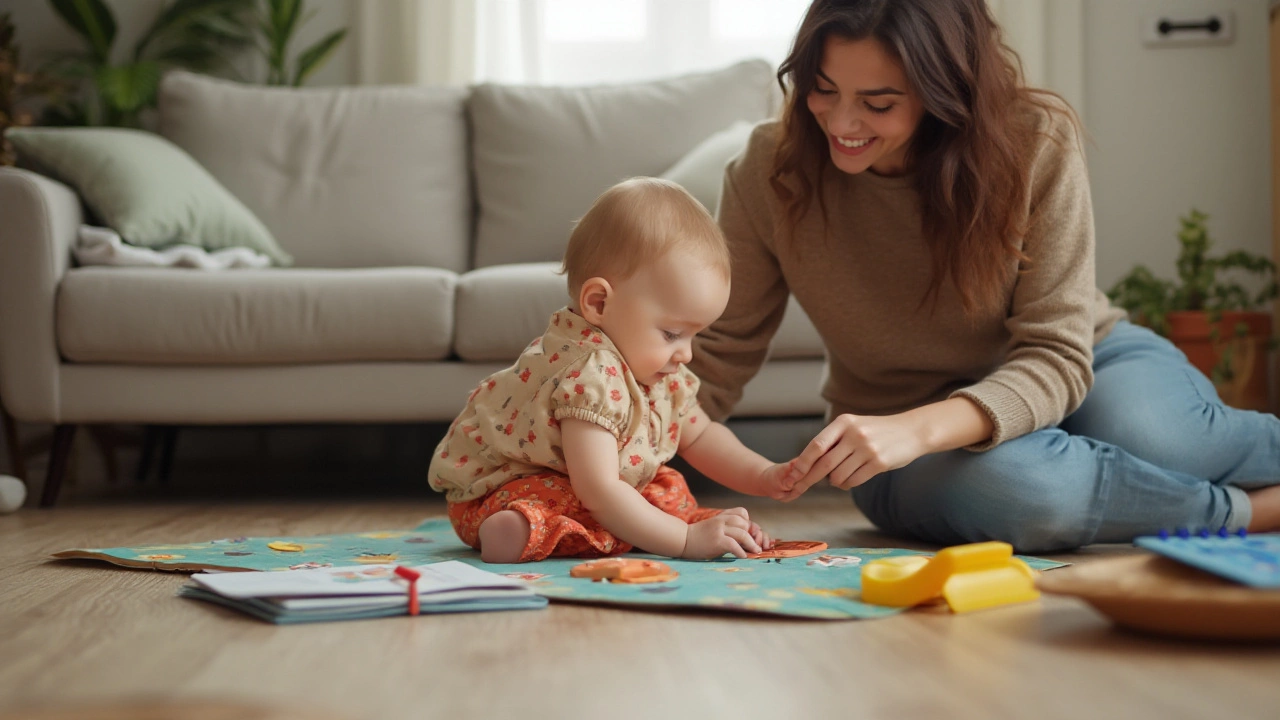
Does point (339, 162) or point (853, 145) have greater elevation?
point (339, 162)

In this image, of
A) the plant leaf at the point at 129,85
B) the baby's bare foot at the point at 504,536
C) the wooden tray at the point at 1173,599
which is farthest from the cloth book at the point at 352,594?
the plant leaf at the point at 129,85

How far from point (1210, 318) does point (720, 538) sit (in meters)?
1.80

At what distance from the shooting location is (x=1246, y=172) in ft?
10.1

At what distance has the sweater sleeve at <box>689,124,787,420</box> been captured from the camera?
158 cm

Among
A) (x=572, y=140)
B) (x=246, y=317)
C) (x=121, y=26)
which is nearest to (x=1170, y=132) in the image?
(x=572, y=140)

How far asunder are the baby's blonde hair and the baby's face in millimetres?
14

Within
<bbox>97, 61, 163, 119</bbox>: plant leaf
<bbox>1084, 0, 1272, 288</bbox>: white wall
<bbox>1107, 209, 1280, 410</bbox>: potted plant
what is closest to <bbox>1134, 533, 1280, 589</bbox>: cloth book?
<bbox>1107, 209, 1280, 410</bbox>: potted plant

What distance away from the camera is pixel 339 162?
2.81 meters

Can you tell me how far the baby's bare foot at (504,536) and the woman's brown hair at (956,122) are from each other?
1.93 ft

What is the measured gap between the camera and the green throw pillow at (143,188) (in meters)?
2.29

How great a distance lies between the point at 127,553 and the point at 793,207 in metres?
0.93

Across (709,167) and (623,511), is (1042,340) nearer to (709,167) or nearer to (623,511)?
(623,511)

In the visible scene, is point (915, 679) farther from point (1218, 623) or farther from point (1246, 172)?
point (1246, 172)

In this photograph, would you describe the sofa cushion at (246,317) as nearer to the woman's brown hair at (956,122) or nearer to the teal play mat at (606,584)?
the teal play mat at (606,584)
